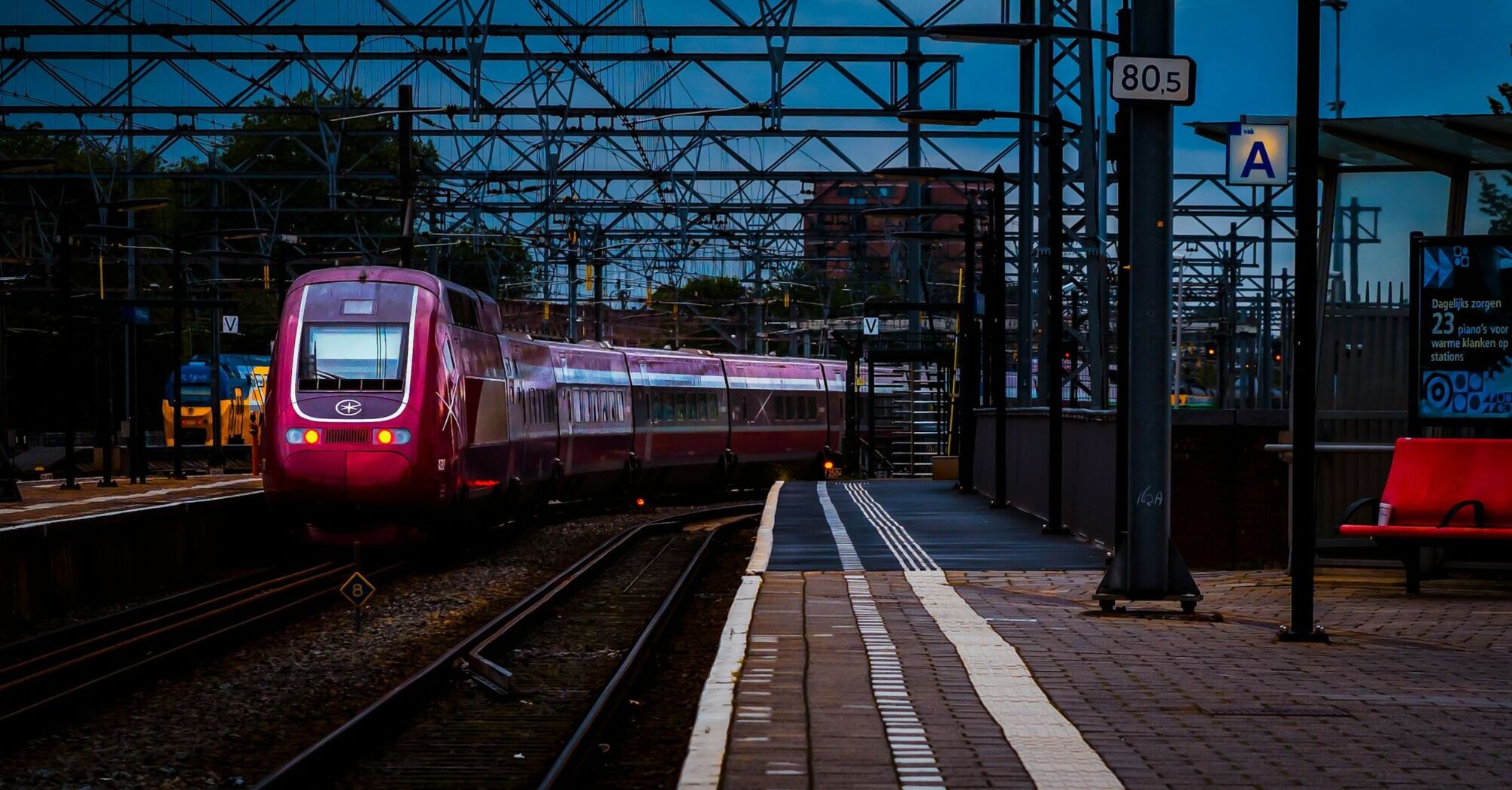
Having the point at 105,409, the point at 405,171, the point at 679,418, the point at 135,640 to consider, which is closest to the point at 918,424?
the point at 679,418

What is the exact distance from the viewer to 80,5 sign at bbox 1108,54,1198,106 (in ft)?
43.5

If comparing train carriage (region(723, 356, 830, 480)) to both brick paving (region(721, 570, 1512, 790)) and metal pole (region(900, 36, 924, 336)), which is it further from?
brick paving (region(721, 570, 1512, 790))

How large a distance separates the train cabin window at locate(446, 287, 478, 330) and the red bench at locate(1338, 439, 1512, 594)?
12.5 m

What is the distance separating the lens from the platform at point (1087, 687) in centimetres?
741

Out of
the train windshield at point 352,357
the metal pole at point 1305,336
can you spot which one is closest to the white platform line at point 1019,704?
the metal pole at point 1305,336

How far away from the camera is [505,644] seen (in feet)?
50.0

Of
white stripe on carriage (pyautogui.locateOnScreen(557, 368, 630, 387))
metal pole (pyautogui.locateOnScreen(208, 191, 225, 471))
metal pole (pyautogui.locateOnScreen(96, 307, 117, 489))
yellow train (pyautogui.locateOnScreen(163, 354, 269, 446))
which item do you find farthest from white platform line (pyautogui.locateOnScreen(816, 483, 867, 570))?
yellow train (pyautogui.locateOnScreen(163, 354, 269, 446))

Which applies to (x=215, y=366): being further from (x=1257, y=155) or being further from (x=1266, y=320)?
(x=1257, y=155)

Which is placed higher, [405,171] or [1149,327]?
[405,171]

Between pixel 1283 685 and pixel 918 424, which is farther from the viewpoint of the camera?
pixel 918 424

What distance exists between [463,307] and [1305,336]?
576 inches

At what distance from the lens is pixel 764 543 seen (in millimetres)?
21062

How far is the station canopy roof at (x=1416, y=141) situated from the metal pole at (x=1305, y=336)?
3274 mm

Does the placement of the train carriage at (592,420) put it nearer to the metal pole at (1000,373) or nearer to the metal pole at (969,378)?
the metal pole at (969,378)
